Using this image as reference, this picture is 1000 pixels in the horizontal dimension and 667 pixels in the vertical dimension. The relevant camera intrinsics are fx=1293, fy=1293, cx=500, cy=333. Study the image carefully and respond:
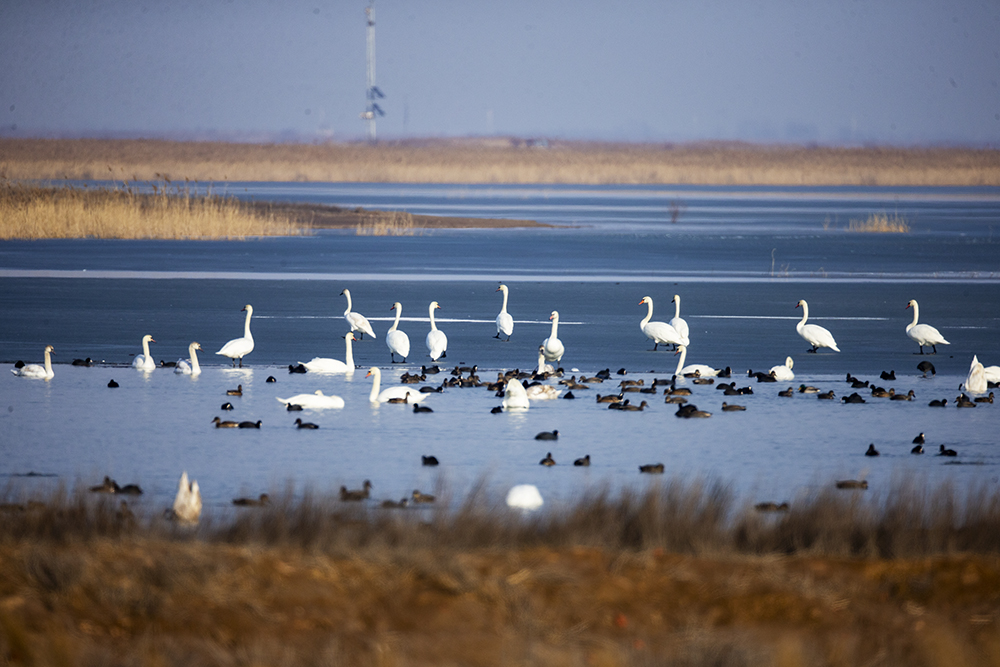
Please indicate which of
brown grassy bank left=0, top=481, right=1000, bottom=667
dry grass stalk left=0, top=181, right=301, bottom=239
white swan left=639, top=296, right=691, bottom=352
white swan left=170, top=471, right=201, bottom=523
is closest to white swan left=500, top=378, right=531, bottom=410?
brown grassy bank left=0, top=481, right=1000, bottom=667

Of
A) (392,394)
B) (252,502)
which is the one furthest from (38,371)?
(252,502)

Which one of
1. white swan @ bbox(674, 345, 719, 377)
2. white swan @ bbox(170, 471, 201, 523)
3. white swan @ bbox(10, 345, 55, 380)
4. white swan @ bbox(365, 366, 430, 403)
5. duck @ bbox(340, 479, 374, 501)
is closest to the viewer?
white swan @ bbox(170, 471, 201, 523)

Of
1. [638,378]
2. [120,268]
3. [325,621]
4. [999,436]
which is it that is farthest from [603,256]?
[325,621]

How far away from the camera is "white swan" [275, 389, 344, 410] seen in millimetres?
11766

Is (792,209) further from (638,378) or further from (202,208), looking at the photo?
(638,378)

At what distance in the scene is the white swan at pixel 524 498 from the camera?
8.16m

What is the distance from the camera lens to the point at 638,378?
14.1 meters

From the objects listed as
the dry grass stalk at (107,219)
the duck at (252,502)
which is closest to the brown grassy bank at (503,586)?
the duck at (252,502)

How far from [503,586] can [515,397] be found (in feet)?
18.2

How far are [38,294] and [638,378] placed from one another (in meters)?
11.8

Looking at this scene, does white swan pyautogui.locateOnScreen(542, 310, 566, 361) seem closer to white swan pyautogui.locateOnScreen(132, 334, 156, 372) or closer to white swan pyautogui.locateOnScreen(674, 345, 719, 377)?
white swan pyautogui.locateOnScreen(674, 345, 719, 377)

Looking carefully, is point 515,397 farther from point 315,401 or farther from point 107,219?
point 107,219

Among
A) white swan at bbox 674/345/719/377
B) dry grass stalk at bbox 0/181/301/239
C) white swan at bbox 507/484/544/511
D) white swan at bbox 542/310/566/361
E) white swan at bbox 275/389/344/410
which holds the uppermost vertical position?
dry grass stalk at bbox 0/181/301/239

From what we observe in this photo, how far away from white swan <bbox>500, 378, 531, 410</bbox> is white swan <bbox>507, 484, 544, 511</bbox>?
3.51 m
